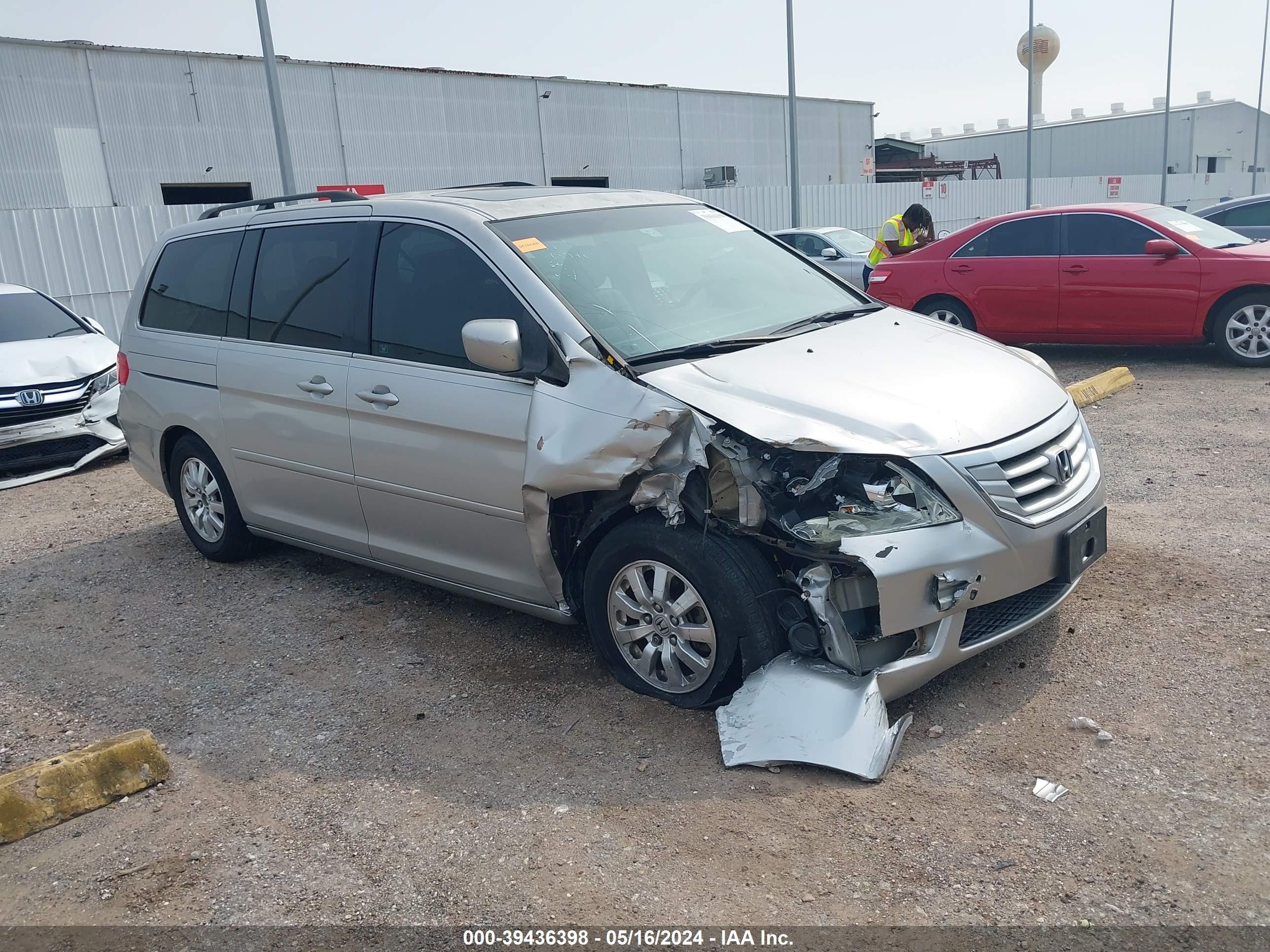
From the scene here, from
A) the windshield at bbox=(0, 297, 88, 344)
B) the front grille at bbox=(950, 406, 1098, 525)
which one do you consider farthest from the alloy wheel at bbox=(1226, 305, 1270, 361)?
the windshield at bbox=(0, 297, 88, 344)

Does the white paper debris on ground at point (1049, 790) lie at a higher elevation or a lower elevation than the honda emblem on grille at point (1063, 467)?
lower

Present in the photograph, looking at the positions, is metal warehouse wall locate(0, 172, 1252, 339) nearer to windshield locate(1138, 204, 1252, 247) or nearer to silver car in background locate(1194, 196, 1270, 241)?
windshield locate(1138, 204, 1252, 247)

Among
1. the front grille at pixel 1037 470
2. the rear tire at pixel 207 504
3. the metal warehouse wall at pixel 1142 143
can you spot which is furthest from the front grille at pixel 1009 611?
the metal warehouse wall at pixel 1142 143

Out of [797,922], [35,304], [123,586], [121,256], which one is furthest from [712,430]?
[121,256]

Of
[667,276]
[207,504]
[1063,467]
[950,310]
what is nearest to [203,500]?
[207,504]

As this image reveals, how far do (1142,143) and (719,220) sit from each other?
2077 inches

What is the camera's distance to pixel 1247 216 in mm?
13617

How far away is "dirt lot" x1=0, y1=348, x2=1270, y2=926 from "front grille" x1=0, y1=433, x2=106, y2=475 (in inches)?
153

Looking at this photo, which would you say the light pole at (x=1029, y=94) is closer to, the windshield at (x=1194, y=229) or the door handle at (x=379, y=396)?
the windshield at (x=1194, y=229)

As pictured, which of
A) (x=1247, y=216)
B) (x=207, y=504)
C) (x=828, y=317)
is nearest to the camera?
(x=828, y=317)

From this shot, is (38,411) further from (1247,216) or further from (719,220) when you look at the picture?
(1247,216)

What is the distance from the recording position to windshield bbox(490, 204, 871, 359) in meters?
4.13

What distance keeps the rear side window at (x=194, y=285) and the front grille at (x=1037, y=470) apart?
156 inches

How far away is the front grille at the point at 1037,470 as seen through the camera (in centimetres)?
352
